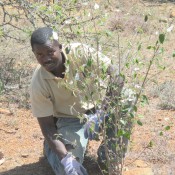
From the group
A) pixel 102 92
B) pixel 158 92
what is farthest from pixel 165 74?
pixel 102 92

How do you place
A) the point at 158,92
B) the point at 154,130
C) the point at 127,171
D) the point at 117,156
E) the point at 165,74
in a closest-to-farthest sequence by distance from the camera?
the point at 117,156
the point at 127,171
the point at 154,130
the point at 158,92
the point at 165,74

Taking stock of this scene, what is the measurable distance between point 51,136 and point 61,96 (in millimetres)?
288

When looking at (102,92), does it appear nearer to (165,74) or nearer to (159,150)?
(159,150)

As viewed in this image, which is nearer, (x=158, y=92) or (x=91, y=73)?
(x=91, y=73)

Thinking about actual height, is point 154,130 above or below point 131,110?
below

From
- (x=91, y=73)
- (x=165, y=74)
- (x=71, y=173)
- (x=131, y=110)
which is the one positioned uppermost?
(x=91, y=73)

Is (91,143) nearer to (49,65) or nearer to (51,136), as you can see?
(51,136)

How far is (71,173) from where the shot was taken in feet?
9.68

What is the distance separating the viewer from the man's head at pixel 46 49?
290 centimetres


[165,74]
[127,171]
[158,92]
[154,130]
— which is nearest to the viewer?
[127,171]

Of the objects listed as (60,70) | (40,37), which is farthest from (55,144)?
(40,37)

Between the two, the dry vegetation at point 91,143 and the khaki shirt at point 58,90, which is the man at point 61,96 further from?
the dry vegetation at point 91,143

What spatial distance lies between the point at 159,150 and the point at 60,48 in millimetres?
1174

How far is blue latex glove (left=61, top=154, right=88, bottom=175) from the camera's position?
9.66 ft
